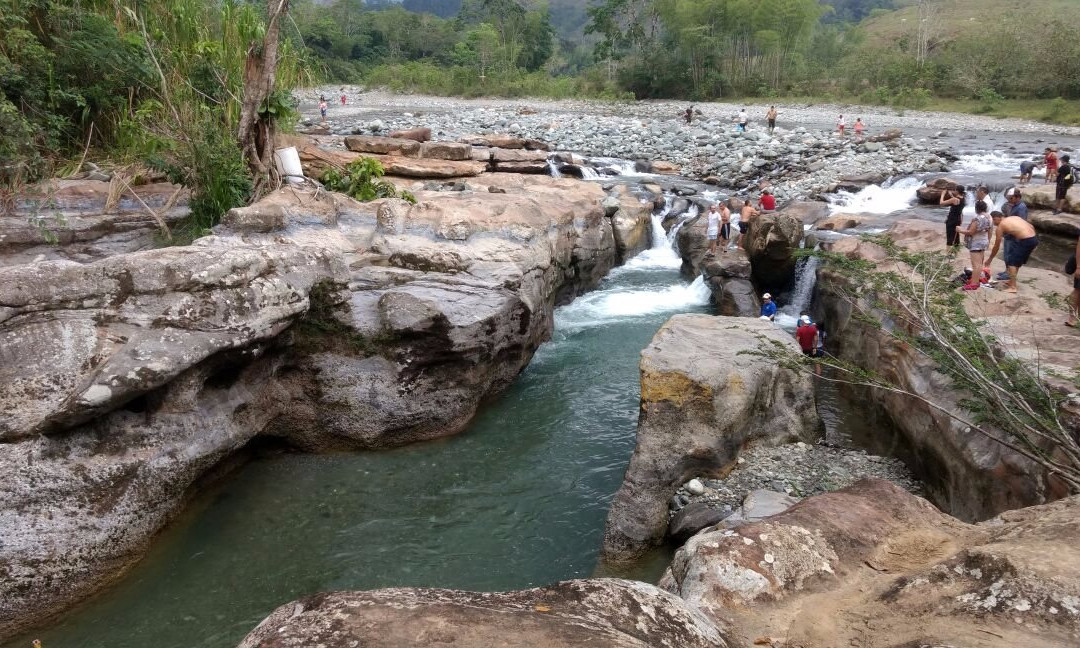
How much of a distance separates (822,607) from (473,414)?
19.5 ft

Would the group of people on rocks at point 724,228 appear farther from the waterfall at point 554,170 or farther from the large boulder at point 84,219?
the large boulder at point 84,219

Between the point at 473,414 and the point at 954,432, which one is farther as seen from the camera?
the point at 473,414

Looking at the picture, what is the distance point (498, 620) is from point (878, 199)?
18.3 meters

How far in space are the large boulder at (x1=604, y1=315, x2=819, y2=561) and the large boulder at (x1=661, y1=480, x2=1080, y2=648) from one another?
8.08 feet

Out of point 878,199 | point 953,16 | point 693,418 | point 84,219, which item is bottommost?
point 693,418

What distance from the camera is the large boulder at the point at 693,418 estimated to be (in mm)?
7117

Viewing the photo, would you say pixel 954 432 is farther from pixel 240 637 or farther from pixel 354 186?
pixel 354 186

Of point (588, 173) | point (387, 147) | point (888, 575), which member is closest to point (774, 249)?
point (387, 147)

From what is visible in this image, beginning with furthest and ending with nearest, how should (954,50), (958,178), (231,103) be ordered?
(954,50) → (958,178) → (231,103)

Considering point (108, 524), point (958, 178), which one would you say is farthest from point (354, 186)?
point (958, 178)

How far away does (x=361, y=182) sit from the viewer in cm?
1179

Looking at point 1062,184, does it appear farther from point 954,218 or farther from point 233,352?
point 233,352

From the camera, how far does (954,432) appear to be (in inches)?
274

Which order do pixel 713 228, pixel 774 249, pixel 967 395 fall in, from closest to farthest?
pixel 967 395 < pixel 774 249 < pixel 713 228
